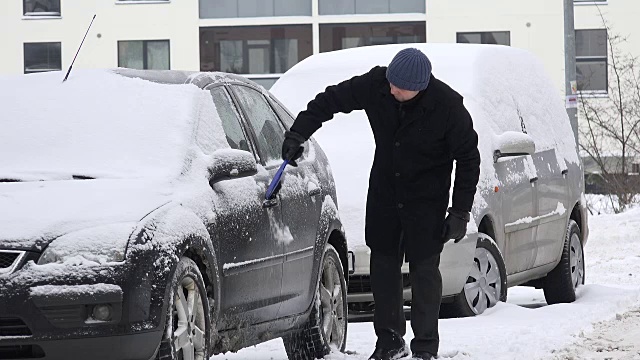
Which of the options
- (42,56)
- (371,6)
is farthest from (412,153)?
(42,56)

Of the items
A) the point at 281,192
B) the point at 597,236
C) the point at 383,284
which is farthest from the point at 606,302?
the point at 597,236

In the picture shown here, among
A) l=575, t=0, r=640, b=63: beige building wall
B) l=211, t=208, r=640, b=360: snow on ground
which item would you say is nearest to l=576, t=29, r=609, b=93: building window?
l=575, t=0, r=640, b=63: beige building wall

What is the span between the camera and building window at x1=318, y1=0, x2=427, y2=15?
4500cm

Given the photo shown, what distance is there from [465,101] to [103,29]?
36.3 meters

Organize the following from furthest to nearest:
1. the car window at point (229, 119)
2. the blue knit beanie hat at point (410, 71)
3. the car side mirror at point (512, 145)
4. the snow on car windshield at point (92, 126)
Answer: the car side mirror at point (512, 145), the blue knit beanie hat at point (410, 71), the car window at point (229, 119), the snow on car windshield at point (92, 126)

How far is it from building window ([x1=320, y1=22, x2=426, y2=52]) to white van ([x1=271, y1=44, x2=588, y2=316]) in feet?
107

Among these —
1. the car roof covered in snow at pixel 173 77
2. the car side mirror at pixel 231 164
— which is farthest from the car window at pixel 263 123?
the car side mirror at pixel 231 164

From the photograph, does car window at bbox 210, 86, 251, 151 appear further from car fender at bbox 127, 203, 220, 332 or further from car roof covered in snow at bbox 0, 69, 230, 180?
car fender at bbox 127, 203, 220, 332

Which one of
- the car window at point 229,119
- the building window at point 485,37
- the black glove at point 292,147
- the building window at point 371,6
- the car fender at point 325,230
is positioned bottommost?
the car fender at point 325,230

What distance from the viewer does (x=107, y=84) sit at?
22.2 ft

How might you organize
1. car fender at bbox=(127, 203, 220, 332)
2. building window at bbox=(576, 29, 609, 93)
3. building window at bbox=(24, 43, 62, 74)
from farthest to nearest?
building window at bbox=(24, 43, 62, 74), building window at bbox=(576, 29, 609, 93), car fender at bbox=(127, 203, 220, 332)

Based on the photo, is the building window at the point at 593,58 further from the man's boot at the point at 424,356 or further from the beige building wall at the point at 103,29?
the man's boot at the point at 424,356

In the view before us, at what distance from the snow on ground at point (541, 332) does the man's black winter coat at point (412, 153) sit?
70 centimetres

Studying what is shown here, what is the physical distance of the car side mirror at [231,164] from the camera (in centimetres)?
630
